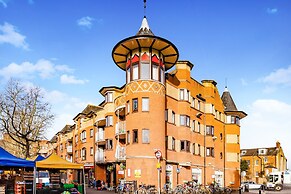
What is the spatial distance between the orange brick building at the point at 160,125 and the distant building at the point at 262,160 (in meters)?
44.5

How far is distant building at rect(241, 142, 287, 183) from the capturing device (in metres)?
96.1

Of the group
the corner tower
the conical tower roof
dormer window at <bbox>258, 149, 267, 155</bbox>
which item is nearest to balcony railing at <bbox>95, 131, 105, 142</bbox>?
the conical tower roof

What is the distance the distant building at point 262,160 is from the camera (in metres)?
96.1

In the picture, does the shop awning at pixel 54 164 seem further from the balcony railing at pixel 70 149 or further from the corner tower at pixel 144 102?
the balcony railing at pixel 70 149

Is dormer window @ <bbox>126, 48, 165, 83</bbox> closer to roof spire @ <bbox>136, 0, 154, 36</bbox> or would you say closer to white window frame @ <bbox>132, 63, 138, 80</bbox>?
white window frame @ <bbox>132, 63, 138, 80</bbox>

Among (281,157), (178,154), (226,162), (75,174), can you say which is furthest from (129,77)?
(281,157)

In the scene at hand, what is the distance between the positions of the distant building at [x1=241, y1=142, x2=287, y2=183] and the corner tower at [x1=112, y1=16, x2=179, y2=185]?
6568cm

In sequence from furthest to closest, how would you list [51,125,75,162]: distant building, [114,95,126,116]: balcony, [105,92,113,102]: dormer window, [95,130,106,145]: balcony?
[51,125,75,162]: distant building → [95,130,106,145]: balcony → [105,92,113,102]: dormer window → [114,95,126,116]: balcony

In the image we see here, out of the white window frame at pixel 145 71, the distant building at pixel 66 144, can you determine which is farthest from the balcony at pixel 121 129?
the distant building at pixel 66 144

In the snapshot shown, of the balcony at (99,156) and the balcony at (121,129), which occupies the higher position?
the balcony at (121,129)

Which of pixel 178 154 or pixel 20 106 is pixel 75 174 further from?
pixel 178 154

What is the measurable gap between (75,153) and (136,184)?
35.0 metres

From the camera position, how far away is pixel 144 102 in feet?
115

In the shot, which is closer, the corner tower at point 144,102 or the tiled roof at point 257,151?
the corner tower at point 144,102
